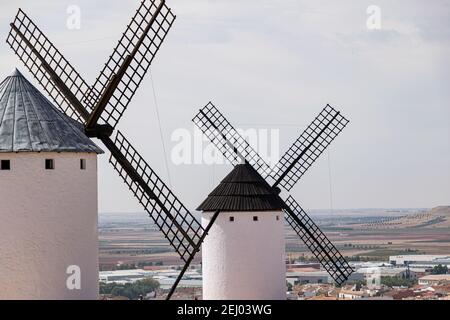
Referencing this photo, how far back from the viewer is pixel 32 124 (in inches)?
1131

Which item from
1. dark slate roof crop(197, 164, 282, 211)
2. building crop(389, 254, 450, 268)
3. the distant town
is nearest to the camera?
dark slate roof crop(197, 164, 282, 211)

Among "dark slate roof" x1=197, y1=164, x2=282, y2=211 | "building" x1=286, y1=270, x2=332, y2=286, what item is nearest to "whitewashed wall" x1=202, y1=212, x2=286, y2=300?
"dark slate roof" x1=197, y1=164, x2=282, y2=211

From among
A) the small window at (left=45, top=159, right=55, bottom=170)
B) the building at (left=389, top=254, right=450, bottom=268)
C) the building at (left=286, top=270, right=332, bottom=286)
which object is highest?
the building at (left=389, top=254, right=450, bottom=268)

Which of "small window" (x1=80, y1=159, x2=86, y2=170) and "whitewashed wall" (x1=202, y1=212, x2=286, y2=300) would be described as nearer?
"small window" (x1=80, y1=159, x2=86, y2=170)

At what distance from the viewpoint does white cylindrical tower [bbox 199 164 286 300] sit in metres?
35.6

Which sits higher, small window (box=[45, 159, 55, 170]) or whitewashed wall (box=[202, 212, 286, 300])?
small window (box=[45, 159, 55, 170])

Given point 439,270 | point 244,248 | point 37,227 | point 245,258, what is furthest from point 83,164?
point 439,270

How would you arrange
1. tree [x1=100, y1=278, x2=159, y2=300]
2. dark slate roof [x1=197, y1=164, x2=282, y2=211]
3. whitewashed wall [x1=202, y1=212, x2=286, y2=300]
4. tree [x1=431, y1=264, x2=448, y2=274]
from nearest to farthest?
whitewashed wall [x1=202, y1=212, x2=286, y2=300] < dark slate roof [x1=197, y1=164, x2=282, y2=211] < tree [x1=100, y1=278, x2=159, y2=300] < tree [x1=431, y1=264, x2=448, y2=274]

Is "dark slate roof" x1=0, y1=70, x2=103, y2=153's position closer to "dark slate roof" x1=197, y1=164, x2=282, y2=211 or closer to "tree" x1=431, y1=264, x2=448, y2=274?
"dark slate roof" x1=197, y1=164, x2=282, y2=211

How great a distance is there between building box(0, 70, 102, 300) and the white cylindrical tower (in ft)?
24.3

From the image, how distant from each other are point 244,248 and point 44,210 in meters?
8.99

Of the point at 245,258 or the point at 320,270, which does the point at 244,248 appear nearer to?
the point at 245,258

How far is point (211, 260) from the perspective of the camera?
36188 millimetres
